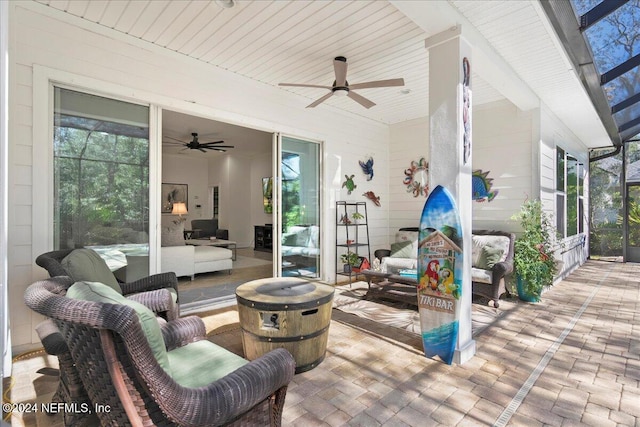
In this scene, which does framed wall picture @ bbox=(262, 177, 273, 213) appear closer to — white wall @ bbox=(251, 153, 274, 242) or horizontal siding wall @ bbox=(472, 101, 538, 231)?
white wall @ bbox=(251, 153, 274, 242)

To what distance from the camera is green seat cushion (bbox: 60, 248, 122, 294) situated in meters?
2.15

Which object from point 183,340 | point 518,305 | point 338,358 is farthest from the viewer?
point 518,305

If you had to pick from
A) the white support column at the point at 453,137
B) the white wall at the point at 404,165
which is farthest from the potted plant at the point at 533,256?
the white support column at the point at 453,137

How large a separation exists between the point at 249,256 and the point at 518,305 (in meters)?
6.48

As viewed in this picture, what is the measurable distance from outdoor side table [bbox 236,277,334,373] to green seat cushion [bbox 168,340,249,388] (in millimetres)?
549

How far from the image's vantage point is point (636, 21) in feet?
12.5

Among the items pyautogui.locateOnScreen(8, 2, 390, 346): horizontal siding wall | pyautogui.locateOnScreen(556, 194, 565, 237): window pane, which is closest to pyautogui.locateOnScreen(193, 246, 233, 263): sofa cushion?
pyautogui.locateOnScreen(8, 2, 390, 346): horizontal siding wall

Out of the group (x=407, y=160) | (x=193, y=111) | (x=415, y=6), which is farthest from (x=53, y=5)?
(x=407, y=160)

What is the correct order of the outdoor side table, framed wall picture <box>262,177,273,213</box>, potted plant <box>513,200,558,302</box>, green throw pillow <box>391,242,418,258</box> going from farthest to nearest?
framed wall picture <box>262,177,273,213</box>, green throw pillow <box>391,242,418,258</box>, potted plant <box>513,200,558,302</box>, the outdoor side table

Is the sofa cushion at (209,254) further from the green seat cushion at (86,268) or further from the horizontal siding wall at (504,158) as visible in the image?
the horizontal siding wall at (504,158)

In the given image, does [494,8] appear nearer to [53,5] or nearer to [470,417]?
[470,417]

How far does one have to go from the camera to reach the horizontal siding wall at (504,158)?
16.9ft

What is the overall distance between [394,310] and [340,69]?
3022 millimetres

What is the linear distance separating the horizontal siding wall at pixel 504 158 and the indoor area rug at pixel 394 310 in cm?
154
